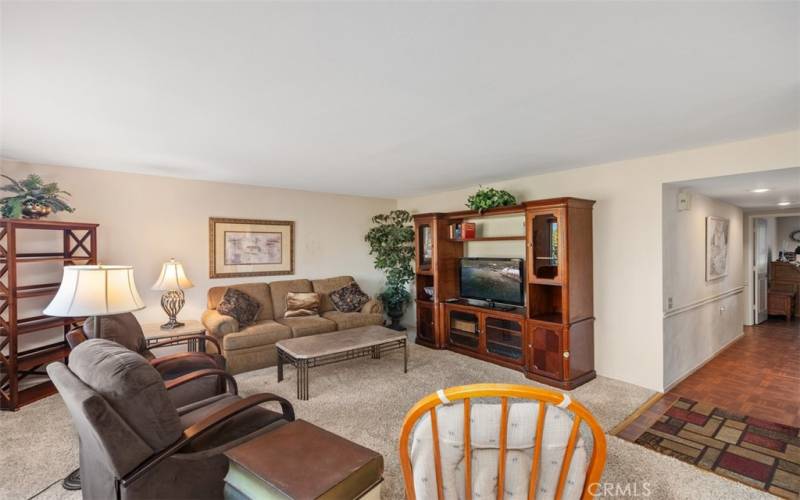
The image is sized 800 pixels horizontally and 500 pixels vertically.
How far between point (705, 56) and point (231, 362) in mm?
4305

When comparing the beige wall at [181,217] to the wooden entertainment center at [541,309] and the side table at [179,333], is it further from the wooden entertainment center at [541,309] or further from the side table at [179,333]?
the wooden entertainment center at [541,309]

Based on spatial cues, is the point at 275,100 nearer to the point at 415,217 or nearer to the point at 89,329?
the point at 89,329

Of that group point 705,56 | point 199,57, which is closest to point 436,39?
point 199,57

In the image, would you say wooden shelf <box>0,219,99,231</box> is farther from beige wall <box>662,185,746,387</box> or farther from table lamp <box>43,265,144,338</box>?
beige wall <box>662,185,746,387</box>

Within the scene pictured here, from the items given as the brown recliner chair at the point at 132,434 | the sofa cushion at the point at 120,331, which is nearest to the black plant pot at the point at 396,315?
the sofa cushion at the point at 120,331

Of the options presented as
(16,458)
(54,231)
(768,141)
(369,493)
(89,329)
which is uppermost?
(768,141)

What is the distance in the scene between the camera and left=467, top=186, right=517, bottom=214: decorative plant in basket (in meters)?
4.23

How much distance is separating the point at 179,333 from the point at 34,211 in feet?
5.25

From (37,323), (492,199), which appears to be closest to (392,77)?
(492,199)

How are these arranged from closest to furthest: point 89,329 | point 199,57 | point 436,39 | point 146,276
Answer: point 436,39 → point 199,57 → point 89,329 → point 146,276

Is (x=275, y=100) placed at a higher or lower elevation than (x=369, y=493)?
higher

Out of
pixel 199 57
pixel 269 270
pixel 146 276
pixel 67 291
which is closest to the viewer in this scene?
Answer: pixel 199 57

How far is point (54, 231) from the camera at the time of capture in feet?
12.1

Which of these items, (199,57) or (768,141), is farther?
(768,141)
